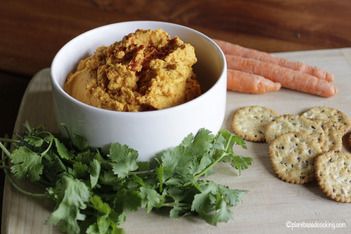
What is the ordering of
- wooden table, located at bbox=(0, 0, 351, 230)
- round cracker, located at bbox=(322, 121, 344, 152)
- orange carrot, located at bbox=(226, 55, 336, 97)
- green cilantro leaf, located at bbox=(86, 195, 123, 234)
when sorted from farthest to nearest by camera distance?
wooden table, located at bbox=(0, 0, 351, 230)
orange carrot, located at bbox=(226, 55, 336, 97)
round cracker, located at bbox=(322, 121, 344, 152)
green cilantro leaf, located at bbox=(86, 195, 123, 234)

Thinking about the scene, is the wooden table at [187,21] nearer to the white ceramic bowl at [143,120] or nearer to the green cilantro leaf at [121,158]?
the white ceramic bowl at [143,120]

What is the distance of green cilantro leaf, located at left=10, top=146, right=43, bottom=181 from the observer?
3.48 feet

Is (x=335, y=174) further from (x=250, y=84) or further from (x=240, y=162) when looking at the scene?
(x=250, y=84)

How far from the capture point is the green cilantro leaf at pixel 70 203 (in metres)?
0.97

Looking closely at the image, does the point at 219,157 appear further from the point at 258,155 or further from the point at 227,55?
the point at 227,55

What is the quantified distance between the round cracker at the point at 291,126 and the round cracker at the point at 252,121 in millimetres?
20

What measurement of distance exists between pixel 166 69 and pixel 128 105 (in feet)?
0.36

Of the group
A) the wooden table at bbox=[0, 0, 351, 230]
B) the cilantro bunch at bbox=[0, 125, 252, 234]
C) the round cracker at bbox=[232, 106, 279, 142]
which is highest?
the cilantro bunch at bbox=[0, 125, 252, 234]

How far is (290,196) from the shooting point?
3.66ft

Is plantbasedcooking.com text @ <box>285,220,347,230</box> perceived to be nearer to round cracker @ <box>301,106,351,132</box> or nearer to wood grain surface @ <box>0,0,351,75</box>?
round cracker @ <box>301,106,351,132</box>

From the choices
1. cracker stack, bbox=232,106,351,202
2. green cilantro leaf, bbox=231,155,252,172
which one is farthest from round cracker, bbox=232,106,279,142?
green cilantro leaf, bbox=231,155,252,172

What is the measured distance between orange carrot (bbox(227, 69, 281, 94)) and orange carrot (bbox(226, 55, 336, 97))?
0.10ft

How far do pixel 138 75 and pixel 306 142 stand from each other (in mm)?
414

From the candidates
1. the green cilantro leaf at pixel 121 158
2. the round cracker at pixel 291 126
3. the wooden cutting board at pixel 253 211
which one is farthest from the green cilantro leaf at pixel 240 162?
the green cilantro leaf at pixel 121 158
